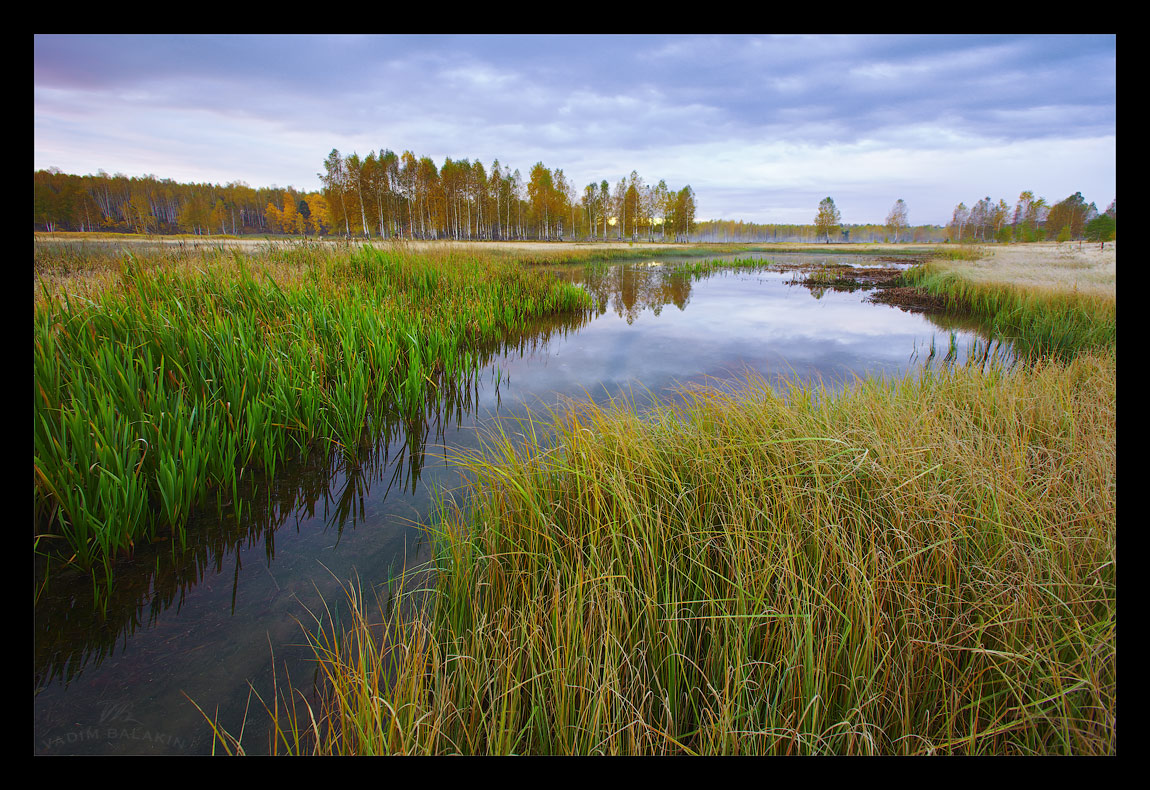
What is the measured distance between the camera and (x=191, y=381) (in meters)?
4.12

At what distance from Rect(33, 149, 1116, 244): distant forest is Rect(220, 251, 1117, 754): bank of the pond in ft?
142

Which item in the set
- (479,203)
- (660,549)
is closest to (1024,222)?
(479,203)

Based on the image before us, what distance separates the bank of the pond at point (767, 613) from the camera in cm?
158

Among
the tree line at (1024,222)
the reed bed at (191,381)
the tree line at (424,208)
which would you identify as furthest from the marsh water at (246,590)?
the tree line at (1024,222)

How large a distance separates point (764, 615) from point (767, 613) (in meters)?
0.13

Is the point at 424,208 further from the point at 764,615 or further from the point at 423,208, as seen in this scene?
the point at 764,615

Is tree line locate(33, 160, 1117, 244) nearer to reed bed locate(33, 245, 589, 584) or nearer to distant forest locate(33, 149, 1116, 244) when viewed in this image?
distant forest locate(33, 149, 1116, 244)

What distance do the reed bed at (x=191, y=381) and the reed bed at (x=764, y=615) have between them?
1.77 meters

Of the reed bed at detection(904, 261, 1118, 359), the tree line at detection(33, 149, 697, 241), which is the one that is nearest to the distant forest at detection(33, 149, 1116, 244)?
the tree line at detection(33, 149, 697, 241)

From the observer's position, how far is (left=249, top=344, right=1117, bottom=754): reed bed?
5.19 ft

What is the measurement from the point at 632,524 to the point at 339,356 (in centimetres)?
488

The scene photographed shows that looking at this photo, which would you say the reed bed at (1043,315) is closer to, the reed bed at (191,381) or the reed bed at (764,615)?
the reed bed at (764,615)
